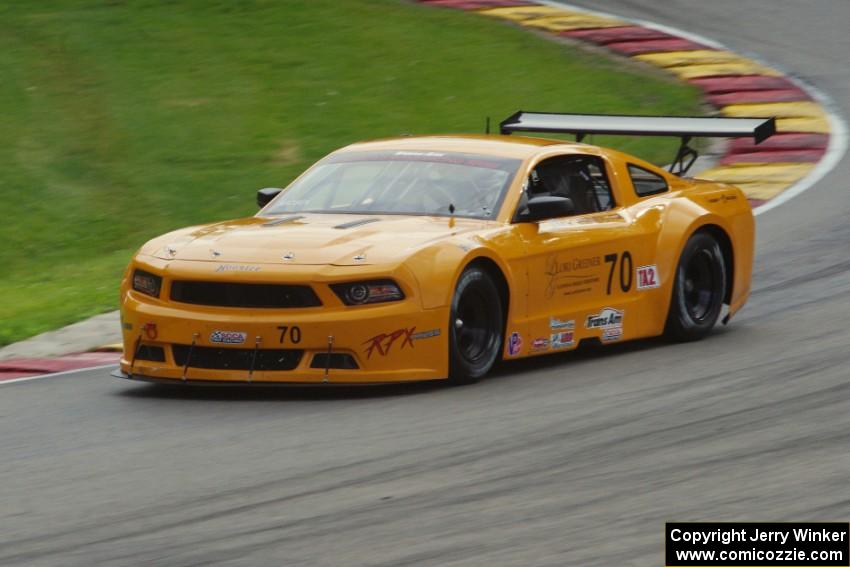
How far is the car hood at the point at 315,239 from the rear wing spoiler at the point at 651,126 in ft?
6.91

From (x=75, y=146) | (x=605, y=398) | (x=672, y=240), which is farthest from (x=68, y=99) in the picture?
(x=605, y=398)

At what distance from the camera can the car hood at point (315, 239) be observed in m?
8.04

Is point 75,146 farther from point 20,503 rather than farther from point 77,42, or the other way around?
point 20,503

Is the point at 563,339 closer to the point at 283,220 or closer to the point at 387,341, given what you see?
the point at 387,341

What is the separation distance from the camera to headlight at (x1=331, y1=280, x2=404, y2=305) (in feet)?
26.0

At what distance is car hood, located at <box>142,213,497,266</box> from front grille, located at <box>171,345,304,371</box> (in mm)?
441

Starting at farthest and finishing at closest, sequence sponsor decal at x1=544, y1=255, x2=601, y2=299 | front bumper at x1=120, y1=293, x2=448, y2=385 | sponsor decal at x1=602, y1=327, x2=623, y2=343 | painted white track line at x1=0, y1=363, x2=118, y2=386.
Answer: sponsor decal at x1=602, y1=327, x2=623, y2=343
painted white track line at x1=0, y1=363, x2=118, y2=386
sponsor decal at x1=544, y1=255, x2=601, y2=299
front bumper at x1=120, y1=293, x2=448, y2=385

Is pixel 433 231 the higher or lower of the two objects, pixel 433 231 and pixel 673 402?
the higher

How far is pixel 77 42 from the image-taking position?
2070 cm

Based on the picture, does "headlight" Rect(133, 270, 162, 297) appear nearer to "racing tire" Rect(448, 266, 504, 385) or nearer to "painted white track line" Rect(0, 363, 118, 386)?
"painted white track line" Rect(0, 363, 118, 386)

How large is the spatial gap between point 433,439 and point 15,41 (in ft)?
49.3

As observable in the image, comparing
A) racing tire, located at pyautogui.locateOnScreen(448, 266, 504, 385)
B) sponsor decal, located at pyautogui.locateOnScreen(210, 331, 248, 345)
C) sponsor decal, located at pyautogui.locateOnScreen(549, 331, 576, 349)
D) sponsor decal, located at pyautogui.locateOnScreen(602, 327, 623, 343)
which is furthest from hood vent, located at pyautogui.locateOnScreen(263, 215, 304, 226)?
sponsor decal, located at pyautogui.locateOnScreen(602, 327, 623, 343)

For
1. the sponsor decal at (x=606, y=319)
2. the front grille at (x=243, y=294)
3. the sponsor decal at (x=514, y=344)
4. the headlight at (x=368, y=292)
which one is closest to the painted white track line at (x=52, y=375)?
the front grille at (x=243, y=294)

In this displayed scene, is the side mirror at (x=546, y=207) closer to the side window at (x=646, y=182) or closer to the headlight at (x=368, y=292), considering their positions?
the headlight at (x=368, y=292)
